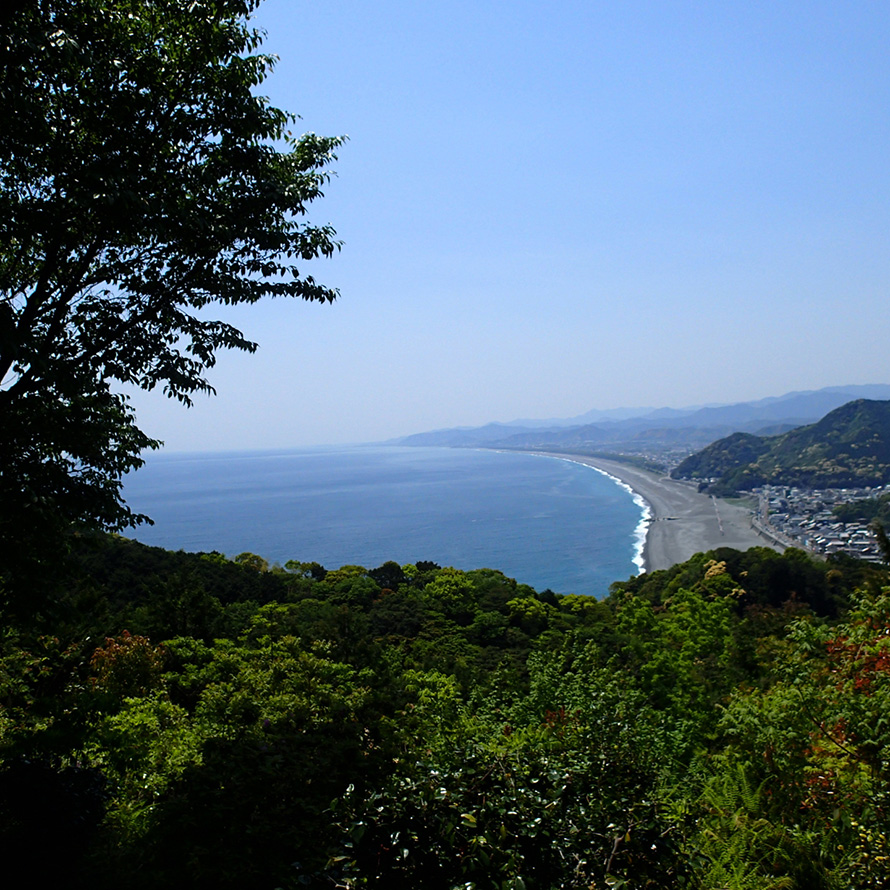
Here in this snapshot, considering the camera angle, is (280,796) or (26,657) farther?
(26,657)

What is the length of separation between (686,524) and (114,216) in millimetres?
66361

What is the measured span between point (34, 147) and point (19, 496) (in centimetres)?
240

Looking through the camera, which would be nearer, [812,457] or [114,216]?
[114,216]

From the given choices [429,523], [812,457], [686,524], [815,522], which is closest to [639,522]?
[686,524]

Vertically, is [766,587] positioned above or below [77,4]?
below

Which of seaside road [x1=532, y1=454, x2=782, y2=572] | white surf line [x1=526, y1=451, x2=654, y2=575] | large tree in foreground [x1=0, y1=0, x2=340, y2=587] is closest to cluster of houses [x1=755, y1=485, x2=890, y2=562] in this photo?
seaside road [x1=532, y1=454, x2=782, y2=572]

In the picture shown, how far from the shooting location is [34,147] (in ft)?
13.1

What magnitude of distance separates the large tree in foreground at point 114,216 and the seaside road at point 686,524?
43.9 meters

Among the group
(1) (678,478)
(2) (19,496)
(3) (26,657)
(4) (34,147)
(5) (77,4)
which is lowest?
(1) (678,478)

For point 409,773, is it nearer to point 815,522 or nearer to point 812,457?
point 815,522

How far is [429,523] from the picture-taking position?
222ft

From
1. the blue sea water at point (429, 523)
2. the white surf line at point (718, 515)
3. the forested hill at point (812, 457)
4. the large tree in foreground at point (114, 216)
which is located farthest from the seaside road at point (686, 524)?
the large tree in foreground at point (114, 216)

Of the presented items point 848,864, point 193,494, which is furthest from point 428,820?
point 193,494

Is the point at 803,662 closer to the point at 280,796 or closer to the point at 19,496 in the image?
the point at 280,796
